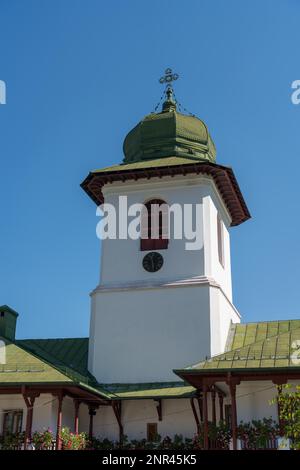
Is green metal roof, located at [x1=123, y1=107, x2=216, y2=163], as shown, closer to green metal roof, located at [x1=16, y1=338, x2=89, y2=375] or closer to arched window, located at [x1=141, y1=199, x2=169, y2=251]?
arched window, located at [x1=141, y1=199, x2=169, y2=251]

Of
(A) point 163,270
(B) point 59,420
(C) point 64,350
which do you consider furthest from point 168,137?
(B) point 59,420

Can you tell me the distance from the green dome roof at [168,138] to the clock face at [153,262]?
14.9ft

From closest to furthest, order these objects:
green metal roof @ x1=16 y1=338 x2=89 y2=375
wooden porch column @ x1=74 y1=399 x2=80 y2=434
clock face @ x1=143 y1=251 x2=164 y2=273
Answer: wooden porch column @ x1=74 y1=399 x2=80 y2=434, green metal roof @ x1=16 y1=338 x2=89 y2=375, clock face @ x1=143 y1=251 x2=164 y2=273

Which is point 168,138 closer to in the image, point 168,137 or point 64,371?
point 168,137

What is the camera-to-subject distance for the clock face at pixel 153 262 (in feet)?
84.8

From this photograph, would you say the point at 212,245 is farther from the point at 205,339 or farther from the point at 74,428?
the point at 74,428

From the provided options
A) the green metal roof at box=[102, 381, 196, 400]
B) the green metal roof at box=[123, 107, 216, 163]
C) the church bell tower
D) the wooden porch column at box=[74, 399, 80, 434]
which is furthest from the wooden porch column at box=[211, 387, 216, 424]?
the green metal roof at box=[123, 107, 216, 163]

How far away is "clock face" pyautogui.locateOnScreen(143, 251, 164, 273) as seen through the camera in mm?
25859

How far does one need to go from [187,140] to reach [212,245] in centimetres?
520

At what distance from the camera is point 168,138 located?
2883cm

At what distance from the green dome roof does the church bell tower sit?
4 cm

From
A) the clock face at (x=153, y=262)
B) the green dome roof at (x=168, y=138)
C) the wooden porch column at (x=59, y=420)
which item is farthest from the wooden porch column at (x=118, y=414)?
the green dome roof at (x=168, y=138)

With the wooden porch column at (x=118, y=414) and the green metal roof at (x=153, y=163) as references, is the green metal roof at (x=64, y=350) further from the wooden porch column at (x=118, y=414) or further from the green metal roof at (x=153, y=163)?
the green metal roof at (x=153, y=163)
